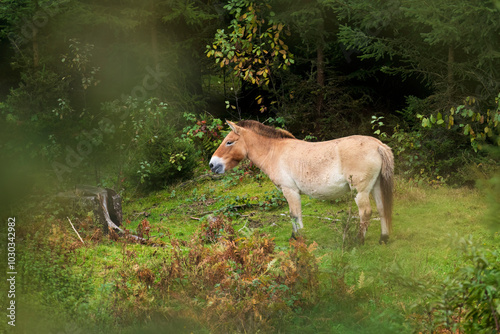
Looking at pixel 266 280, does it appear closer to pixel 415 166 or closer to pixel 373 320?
pixel 373 320

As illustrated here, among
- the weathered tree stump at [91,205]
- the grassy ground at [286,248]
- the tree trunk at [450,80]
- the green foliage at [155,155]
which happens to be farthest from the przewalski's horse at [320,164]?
the tree trunk at [450,80]

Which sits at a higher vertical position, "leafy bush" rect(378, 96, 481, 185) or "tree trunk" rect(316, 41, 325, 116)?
"tree trunk" rect(316, 41, 325, 116)

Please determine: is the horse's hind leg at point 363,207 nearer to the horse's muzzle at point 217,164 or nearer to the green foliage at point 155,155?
the horse's muzzle at point 217,164

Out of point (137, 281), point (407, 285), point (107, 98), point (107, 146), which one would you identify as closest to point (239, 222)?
point (137, 281)

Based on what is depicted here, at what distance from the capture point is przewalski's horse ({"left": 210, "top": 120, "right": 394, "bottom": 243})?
7020 millimetres

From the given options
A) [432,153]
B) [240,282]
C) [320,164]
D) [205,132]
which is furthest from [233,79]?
[240,282]

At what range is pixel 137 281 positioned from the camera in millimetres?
5496

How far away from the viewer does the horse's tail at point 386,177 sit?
7.01 m

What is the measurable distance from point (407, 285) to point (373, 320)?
90 centimetres

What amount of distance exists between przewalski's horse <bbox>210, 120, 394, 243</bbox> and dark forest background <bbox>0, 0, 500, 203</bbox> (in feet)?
7.15

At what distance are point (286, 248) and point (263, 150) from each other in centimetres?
247

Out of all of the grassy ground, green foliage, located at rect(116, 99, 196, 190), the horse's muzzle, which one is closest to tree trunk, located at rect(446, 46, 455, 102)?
the grassy ground

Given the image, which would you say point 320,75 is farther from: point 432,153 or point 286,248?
point 286,248

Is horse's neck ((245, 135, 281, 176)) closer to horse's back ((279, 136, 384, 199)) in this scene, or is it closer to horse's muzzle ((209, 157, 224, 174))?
horse's back ((279, 136, 384, 199))
